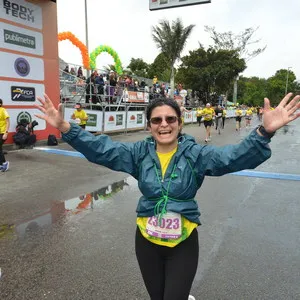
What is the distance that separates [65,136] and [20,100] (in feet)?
34.2

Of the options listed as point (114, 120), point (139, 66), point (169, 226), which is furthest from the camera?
point (139, 66)

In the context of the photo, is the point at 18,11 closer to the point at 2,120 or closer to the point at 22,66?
the point at 22,66

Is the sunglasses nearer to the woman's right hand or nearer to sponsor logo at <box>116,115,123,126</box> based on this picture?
the woman's right hand

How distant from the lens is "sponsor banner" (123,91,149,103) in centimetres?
1897

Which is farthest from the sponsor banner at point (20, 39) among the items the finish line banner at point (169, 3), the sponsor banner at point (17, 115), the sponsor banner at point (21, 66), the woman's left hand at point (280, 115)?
the woman's left hand at point (280, 115)

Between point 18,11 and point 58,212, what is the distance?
926 centimetres

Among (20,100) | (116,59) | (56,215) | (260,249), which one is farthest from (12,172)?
(116,59)

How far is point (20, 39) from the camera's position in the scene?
11484mm

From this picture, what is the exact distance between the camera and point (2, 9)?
424 inches

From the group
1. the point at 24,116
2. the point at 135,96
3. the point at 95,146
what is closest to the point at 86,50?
the point at 135,96

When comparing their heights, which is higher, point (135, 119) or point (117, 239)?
point (135, 119)

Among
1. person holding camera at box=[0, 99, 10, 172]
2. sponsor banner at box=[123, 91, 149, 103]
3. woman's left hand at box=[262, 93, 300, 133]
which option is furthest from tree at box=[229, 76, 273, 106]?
woman's left hand at box=[262, 93, 300, 133]

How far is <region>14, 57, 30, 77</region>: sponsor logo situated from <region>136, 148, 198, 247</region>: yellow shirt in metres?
10.9

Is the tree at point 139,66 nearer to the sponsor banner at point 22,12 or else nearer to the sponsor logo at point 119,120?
the sponsor logo at point 119,120
